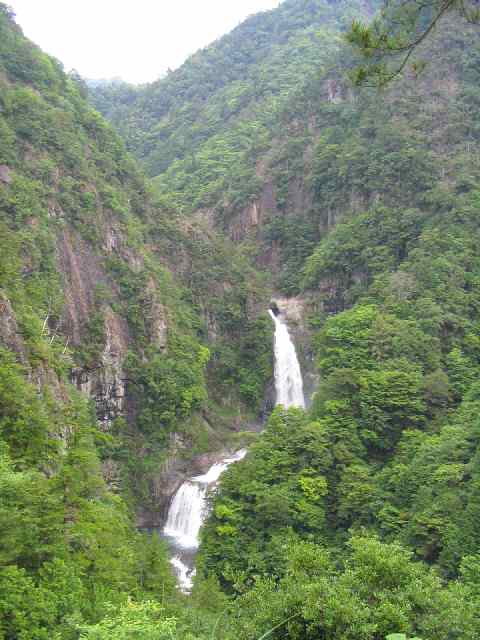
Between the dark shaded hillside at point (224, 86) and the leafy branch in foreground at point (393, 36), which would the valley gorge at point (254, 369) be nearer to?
the leafy branch in foreground at point (393, 36)

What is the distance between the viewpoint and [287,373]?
34875 mm

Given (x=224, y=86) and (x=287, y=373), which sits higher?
(x=224, y=86)

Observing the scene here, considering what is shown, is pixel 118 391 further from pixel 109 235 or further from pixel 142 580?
pixel 142 580

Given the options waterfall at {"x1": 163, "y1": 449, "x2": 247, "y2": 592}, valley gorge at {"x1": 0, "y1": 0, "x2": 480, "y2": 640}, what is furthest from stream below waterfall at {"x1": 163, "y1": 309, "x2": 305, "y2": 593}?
valley gorge at {"x1": 0, "y1": 0, "x2": 480, "y2": 640}

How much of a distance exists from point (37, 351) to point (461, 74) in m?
37.7

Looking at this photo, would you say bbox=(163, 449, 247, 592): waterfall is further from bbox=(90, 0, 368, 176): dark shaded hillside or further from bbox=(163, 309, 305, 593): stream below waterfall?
bbox=(90, 0, 368, 176): dark shaded hillside

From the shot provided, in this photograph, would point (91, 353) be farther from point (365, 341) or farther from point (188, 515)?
point (365, 341)

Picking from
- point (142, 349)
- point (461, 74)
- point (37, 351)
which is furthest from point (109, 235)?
point (461, 74)

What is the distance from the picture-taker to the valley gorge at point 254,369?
9.47 m

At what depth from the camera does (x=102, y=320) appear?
1085 inches

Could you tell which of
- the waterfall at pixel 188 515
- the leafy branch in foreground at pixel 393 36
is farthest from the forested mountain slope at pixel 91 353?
the leafy branch in foreground at pixel 393 36

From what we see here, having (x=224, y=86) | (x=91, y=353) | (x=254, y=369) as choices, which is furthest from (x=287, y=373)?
(x=224, y=86)

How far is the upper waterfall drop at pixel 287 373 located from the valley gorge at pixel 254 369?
0.16 m

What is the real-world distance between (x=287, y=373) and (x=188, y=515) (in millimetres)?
13179
